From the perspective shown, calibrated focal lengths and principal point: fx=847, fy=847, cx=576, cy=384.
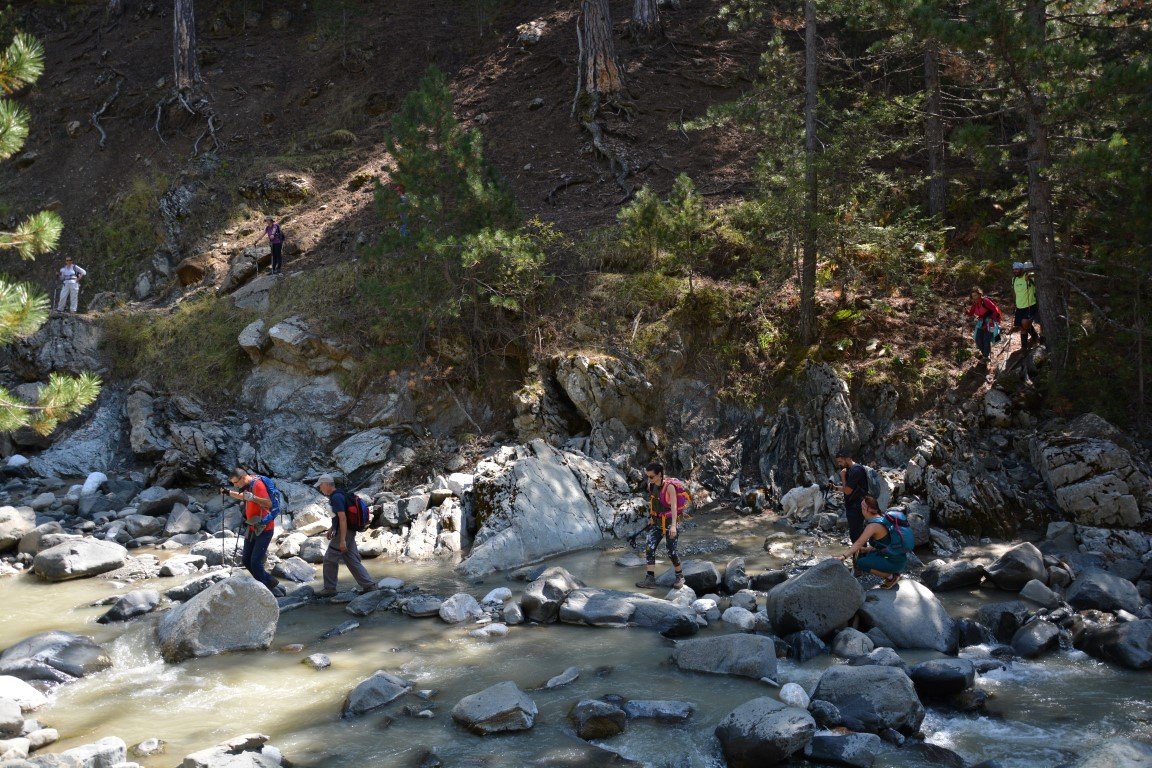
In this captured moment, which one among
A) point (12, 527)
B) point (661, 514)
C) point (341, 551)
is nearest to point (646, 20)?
point (661, 514)

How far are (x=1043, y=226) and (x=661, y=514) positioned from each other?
8798 millimetres

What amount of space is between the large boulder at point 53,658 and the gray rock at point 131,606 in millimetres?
1156

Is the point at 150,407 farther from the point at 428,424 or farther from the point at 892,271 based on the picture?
the point at 892,271

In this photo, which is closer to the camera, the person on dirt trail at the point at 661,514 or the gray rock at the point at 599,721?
the gray rock at the point at 599,721

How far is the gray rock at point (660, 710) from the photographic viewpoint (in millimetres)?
7539

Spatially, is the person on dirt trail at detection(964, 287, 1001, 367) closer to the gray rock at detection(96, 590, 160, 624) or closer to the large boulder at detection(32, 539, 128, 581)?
the gray rock at detection(96, 590, 160, 624)

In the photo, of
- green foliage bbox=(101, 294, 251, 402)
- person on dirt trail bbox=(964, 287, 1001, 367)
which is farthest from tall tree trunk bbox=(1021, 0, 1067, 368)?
green foliage bbox=(101, 294, 251, 402)

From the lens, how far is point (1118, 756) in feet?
20.1

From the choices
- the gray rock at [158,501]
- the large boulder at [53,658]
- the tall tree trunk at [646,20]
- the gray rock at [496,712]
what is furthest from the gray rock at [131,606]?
the tall tree trunk at [646,20]

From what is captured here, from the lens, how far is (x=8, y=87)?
7945 mm

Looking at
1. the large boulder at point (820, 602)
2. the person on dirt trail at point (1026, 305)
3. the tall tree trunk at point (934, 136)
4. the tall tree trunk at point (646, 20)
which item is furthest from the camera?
the tall tree trunk at point (646, 20)

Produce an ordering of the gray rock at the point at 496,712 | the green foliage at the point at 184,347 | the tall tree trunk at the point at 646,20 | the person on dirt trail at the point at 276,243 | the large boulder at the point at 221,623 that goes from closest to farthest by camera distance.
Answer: the gray rock at the point at 496,712, the large boulder at the point at 221,623, the green foliage at the point at 184,347, the person on dirt trail at the point at 276,243, the tall tree trunk at the point at 646,20

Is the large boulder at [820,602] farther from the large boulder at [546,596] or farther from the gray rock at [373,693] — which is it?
the gray rock at [373,693]

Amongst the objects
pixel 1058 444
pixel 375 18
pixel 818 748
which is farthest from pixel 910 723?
pixel 375 18
